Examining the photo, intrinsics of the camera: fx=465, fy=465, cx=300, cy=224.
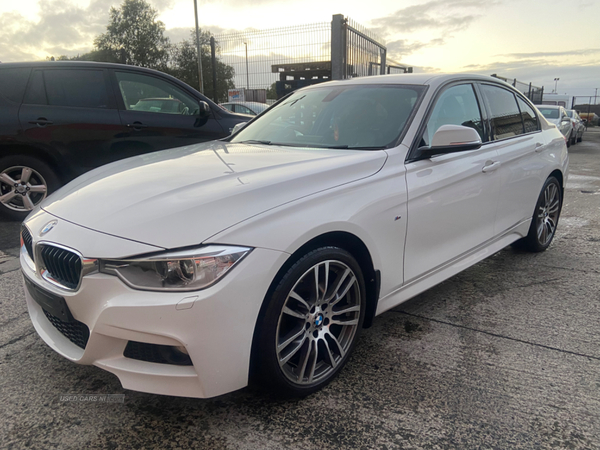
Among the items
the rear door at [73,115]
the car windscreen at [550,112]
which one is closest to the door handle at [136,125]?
the rear door at [73,115]

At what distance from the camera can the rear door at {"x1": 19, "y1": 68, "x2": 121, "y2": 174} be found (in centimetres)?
508

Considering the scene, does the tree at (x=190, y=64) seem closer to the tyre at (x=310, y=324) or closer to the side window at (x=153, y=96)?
the side window at (x=153, y=96)

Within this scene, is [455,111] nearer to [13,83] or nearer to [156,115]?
[156,115]

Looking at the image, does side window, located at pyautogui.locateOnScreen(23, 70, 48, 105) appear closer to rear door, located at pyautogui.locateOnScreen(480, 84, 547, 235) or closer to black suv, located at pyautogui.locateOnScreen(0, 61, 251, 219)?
black suv, located at pyautogui.locateOnScreen(0, 61, 251, 219)

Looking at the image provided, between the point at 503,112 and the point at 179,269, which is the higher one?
the point at 503,112

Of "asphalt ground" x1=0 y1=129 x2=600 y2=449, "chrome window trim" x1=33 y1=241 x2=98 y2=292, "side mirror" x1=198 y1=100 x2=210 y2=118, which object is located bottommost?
"asphalt ground" x1=0 y1=129 x2=600 y2=449

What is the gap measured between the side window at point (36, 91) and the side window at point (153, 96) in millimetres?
798

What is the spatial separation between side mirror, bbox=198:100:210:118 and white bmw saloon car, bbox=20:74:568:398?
260 cm

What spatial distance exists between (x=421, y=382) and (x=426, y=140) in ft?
4.59

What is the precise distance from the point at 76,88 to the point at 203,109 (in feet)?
4.72

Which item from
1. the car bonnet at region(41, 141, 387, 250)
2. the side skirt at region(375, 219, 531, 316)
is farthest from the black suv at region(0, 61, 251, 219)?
the side skirt at region(375, 219, 531, 316)

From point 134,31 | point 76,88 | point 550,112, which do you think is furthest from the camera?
point 134,31

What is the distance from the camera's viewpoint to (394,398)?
2207 mm

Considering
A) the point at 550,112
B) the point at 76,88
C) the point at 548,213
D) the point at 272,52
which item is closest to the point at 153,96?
the point at 76,88
